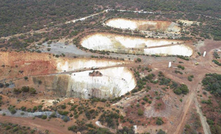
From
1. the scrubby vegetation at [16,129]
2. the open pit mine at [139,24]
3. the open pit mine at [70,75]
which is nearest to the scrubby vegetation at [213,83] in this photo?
the open pit mine at [70,75]

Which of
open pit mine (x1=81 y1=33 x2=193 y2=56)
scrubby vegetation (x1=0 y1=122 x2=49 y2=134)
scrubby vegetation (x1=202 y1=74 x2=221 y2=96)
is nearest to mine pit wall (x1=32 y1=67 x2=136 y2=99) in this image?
scrubby vegetation (x1=0 y1=122 x2=49 y2=134)

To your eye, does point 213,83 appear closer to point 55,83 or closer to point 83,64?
point 83,64

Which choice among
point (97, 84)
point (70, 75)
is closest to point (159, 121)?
point (97, 84)

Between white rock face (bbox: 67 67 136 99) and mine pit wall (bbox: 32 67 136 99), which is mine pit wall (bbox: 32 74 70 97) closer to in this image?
mine pit wall (bbox: 32 67 136 99)

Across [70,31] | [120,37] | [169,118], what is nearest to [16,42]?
[70,31]

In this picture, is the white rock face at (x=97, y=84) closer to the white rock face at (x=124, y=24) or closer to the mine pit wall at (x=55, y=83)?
the mine pit wall at (x=55, y=83)

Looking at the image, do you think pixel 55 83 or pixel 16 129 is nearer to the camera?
pixel 16 129
